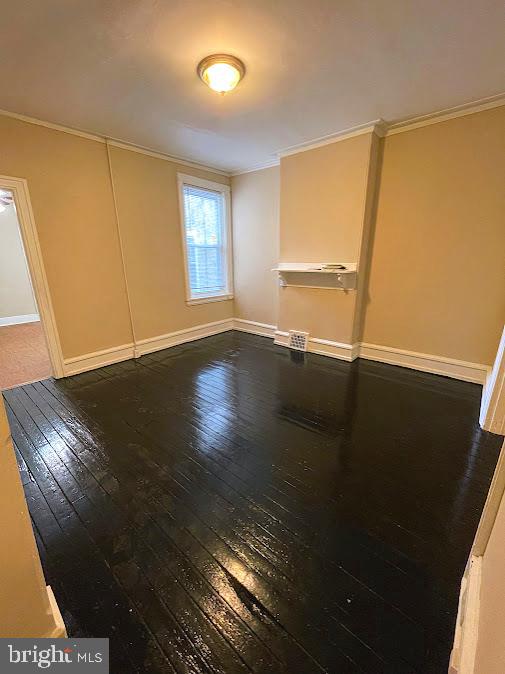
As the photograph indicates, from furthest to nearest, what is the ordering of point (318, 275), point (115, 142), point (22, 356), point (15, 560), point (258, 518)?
point (22, 356) → point (318, 275) → point (115, 142) → point (258, 518) → point (15, 560)

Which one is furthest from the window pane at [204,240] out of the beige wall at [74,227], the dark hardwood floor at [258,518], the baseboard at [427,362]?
the baseboard at [427,362]

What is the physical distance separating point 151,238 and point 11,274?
3.80 meters

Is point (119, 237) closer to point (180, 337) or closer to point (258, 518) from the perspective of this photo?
point (180, 337)

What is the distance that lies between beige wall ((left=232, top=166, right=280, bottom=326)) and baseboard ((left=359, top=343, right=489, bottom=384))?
1584 millimetres

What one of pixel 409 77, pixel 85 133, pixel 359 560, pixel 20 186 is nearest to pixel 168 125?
pixel 85 133

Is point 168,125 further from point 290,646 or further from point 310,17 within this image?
point 290,646

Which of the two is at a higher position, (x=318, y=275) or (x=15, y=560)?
(x=318, y=275)

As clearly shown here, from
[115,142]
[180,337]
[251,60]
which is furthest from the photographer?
[180,337]

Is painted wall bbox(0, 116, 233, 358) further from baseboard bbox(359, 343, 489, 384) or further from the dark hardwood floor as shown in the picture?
baseboard bbox(359, 343, 489, 384)

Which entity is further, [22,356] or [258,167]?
[258,167]

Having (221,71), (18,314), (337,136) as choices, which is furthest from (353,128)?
(18,314)

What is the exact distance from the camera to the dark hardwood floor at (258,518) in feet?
3.32

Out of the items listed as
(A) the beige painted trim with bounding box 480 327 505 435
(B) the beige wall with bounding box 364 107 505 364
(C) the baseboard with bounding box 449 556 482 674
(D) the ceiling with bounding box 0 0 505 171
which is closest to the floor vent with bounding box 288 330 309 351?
(B) the beige wall with bounding box 364 107 505 364

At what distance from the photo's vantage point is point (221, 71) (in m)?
1.96
